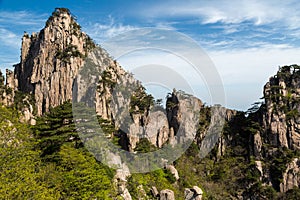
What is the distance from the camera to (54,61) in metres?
46.2

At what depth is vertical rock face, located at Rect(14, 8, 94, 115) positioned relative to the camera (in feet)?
147

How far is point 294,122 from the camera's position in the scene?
46.2 meters

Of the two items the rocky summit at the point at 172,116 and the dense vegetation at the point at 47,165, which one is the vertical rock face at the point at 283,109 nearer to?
the rocky summit at the point at 172,116

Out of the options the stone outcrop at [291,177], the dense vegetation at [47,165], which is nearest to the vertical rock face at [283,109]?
the stone outcrop at [291,177]

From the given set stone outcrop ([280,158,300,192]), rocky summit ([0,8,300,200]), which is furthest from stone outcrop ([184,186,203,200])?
stone outcrop ([280,158,300,192])

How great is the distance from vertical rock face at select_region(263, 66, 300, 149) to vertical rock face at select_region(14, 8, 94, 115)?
27.7 metres

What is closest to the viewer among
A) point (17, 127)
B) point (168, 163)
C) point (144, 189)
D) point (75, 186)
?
point (17, 127)

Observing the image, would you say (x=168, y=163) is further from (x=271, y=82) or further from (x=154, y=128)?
(x=271, y=82)

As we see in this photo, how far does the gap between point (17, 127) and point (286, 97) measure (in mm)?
41994

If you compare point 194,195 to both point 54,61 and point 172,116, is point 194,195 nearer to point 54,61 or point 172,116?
point 172,116

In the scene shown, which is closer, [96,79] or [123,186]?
[123,186]

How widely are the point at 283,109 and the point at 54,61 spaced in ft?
108

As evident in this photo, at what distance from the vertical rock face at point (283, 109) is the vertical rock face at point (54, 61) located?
2771cm

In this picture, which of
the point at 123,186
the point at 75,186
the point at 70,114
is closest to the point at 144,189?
the point at 123,186
